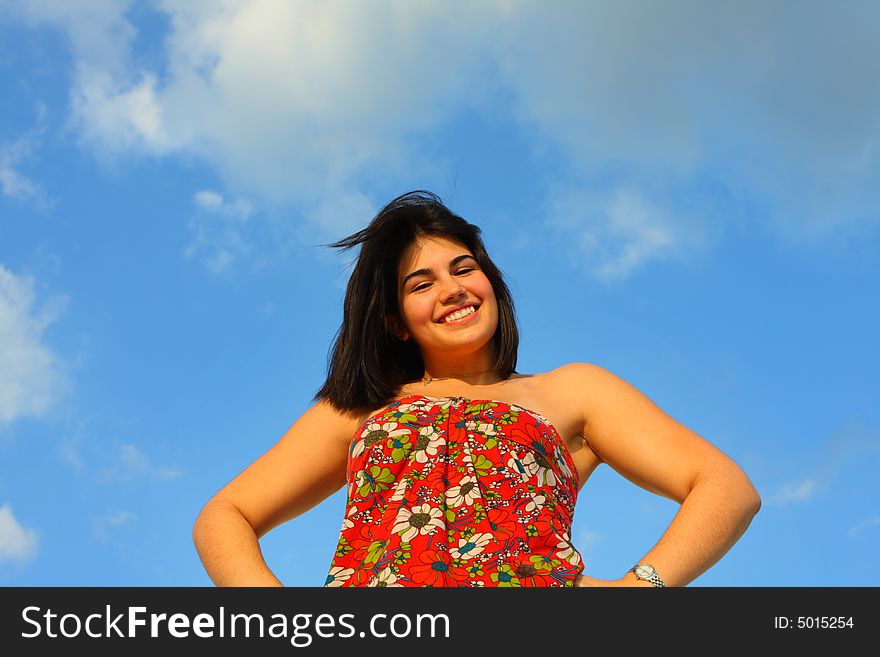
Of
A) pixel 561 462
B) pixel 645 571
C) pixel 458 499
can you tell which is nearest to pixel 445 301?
pixel 561 462

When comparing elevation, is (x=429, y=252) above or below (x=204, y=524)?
above

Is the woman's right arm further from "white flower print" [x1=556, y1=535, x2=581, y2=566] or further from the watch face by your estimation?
the watch face

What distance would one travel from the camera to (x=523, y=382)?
13.2 feet

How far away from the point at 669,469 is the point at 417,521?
37.2 inches

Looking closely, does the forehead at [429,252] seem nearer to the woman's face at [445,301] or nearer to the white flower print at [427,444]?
the woman's face at [445,301]

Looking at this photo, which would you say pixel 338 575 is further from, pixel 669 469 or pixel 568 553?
pixel 669 469

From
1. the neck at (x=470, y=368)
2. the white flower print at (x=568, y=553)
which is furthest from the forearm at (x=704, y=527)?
the neck at (x=470, y=368)

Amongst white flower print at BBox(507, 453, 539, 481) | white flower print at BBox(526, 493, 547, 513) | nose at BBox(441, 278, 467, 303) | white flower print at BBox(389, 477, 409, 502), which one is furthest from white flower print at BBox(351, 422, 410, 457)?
nose at BBox(441, 278, 467, 303)

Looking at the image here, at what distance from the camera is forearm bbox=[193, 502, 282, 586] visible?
3.44 meters

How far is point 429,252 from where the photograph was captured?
411cm

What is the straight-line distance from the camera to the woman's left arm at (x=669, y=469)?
326 centimetres

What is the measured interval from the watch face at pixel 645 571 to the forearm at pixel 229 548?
1215 millimetres

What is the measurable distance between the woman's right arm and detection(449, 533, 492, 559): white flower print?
676 mm
